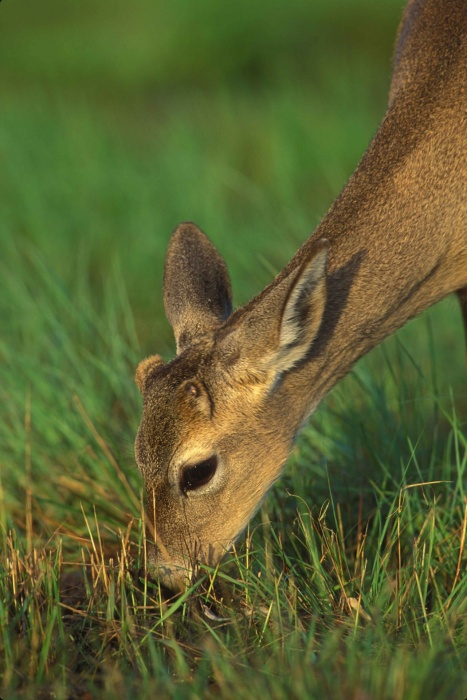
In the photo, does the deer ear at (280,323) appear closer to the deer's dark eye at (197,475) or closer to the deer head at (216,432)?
the deer head at (216,432)

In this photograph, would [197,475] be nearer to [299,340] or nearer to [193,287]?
[299,340]

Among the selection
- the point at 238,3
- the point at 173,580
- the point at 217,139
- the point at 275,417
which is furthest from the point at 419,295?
the point at 238,3

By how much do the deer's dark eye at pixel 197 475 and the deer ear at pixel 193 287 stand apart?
0.59 meters

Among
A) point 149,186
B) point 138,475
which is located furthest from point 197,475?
point 149,186

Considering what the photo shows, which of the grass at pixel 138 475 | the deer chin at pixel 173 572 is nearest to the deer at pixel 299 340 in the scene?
the deer chin at pixel 173 572

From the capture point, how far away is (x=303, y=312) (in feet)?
14.5

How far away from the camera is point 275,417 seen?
4.72 m

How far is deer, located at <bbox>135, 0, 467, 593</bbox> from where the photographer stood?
455cm

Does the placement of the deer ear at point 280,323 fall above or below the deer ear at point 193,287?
below

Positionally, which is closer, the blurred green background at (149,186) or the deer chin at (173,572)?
the deer chin at (173,572)

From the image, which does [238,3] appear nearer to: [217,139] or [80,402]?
[217,139]

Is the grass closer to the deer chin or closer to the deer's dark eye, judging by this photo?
the deer chin

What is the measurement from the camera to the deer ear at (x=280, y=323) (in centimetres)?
423

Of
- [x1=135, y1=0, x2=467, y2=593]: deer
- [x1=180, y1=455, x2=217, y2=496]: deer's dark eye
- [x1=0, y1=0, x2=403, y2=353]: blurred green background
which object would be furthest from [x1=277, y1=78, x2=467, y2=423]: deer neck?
[x1=0, y1=0, x2=403, y2=353]: blurred green background
